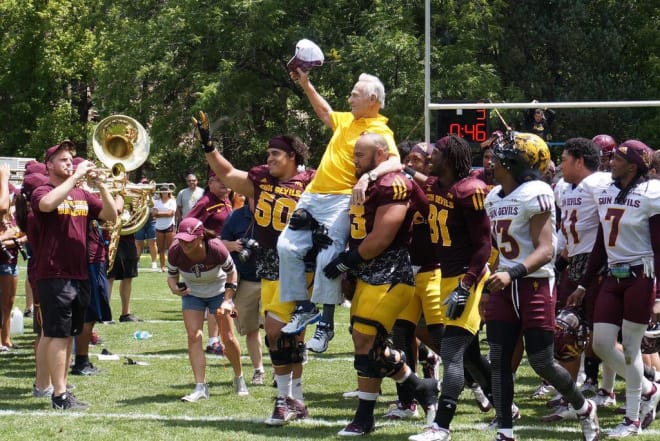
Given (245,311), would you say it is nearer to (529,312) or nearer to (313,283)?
(313,283)

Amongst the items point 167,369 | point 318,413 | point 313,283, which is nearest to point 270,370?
point 167,369

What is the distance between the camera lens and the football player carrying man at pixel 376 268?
712cm

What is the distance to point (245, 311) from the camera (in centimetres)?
990

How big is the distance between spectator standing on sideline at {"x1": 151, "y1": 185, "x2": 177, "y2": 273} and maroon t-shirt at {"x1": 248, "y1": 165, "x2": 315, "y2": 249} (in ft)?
51.5

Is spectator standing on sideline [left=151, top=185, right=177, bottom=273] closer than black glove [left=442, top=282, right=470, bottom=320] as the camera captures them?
No

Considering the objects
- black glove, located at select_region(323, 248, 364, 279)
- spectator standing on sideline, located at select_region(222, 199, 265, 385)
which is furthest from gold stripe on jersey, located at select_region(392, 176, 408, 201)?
spectator standing on sideline, located at select_region(222, 199, 265, 385)

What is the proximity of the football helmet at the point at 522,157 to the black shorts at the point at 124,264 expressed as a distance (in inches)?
333

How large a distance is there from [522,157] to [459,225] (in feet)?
2.33

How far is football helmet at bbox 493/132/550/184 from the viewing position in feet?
22.1

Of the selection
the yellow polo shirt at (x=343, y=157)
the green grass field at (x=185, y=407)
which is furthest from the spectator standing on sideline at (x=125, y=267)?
the yellow polo shirt at (x=343, y=157)

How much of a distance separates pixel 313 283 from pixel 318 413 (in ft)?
4.40

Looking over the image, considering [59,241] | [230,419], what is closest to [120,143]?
[59,241]

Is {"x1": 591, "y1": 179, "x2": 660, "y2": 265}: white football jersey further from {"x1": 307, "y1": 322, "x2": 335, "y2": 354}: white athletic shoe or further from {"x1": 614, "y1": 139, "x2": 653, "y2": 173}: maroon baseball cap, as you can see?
{"x1": 307, "y1": 322, "x2": 335, "y2": 354}: white athletic shoe

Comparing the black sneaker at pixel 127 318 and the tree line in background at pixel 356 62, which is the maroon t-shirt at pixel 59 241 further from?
the tree line in background at pixel 356 62
